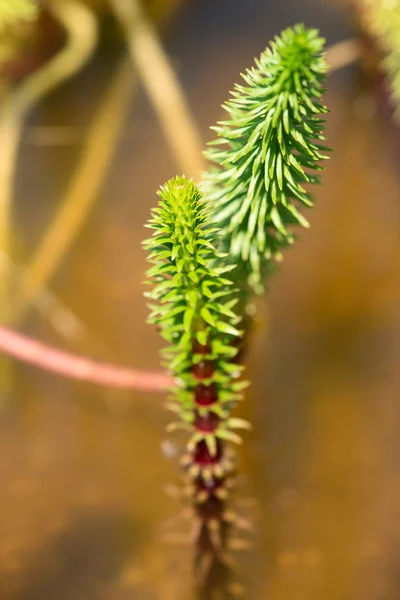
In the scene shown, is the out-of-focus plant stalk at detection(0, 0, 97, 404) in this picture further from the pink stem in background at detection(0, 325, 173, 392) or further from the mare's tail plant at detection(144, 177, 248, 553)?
the mare's tail plant at detection(144, 177, 248, 553)

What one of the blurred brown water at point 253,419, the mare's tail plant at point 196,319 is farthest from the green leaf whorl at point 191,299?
the blurred brown water at point 253,419

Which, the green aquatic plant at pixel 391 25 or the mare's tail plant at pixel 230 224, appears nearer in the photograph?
the mare's tail plant at pixel 230 224

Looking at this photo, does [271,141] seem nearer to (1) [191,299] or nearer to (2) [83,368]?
(1) [191,299]

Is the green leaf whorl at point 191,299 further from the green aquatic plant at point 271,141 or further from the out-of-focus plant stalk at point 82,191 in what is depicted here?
the out-of-focus plant stalk at point 82,191

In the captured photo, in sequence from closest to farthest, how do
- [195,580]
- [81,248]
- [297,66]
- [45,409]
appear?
[297,66] → [195,580] → [45,409] → [81,248]

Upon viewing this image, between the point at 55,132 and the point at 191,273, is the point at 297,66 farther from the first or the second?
the point at 55,132

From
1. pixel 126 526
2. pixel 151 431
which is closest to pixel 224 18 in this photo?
pixel 151 431
